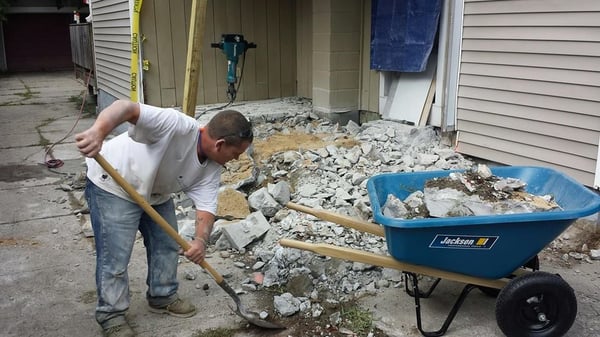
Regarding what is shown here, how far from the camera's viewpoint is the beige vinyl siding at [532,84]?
4.30 metres

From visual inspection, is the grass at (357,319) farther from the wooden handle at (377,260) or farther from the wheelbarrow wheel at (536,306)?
the wheelbarrow wheel at (536,306)

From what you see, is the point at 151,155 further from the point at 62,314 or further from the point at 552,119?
the point at 552,119

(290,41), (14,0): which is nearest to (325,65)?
(290,41)

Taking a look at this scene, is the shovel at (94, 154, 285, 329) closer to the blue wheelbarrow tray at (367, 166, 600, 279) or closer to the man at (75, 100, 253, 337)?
the man at (75, 100, 253, 337)

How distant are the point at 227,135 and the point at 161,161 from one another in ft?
1.30

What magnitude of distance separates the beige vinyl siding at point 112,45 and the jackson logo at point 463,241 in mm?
6859

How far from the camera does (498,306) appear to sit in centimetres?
282

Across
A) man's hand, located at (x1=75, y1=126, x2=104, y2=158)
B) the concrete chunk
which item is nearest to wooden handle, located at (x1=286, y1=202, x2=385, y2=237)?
the concrete chunk

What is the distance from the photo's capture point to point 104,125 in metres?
2.35

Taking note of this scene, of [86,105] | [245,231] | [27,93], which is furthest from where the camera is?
[27,93]

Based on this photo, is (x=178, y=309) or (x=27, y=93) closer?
(x=178, y=309)

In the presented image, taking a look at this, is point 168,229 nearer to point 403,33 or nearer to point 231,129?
point 231,129

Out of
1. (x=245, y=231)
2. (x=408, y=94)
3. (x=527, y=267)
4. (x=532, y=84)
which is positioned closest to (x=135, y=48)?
(x=408, y=94)

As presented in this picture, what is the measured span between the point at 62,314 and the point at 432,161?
11.6 feet
